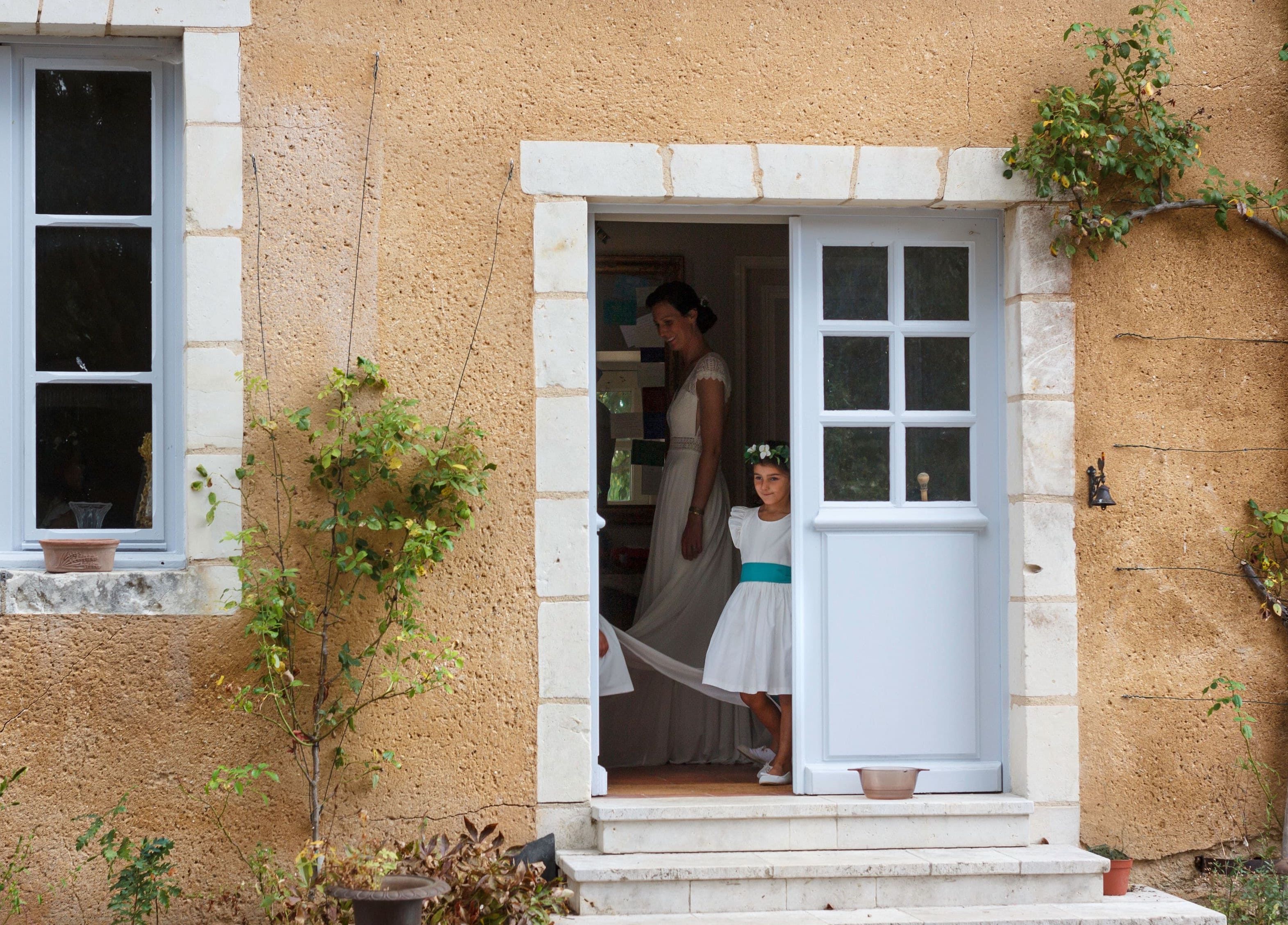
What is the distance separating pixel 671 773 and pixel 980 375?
1931 millimetres

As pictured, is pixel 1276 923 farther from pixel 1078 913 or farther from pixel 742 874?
pixel 742 874

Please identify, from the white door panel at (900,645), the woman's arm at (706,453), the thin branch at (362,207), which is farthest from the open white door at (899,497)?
the thin branch at (362,207)

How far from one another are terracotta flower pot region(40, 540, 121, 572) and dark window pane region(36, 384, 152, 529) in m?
0.23

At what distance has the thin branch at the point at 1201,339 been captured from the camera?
172 inches

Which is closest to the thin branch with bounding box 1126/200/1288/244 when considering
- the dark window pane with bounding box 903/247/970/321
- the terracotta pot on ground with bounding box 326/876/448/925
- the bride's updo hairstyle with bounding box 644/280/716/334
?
the dark window pane with bounding box 903/247/970/321

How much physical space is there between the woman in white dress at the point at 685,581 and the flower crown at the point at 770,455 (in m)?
0.36

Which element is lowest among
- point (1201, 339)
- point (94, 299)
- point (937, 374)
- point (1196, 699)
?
point (1196, 699)

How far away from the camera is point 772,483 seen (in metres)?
4.79

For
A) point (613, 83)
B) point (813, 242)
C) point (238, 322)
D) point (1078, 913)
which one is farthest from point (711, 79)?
point (1078, 913)

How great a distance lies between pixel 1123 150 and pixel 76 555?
3745 mm

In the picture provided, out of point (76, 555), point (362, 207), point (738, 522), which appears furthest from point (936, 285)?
point (76, 555)

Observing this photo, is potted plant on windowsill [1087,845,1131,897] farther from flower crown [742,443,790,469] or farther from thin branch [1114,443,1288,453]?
flower crown [742,443,790,469]

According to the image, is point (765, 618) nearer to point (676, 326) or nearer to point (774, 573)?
point (774, 573)

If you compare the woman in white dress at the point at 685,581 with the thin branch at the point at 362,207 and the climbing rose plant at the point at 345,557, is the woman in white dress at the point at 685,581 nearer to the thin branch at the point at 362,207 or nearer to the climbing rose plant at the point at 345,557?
the climbing rose plant at the point at 345,557
